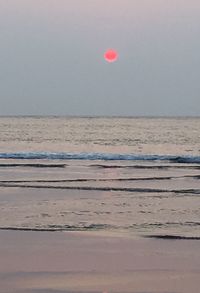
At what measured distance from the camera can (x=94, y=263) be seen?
27.6 feet

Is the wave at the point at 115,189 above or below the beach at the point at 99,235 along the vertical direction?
above

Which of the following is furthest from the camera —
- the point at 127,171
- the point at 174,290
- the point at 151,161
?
the point at 151,161

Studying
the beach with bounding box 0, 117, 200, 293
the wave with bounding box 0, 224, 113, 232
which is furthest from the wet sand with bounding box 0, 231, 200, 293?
the wave with bounding box 0, 224, 113, 232

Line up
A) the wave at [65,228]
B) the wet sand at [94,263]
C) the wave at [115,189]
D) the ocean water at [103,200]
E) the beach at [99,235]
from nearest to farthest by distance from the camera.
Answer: the wet sand at [94,263], the beach at [99,235], the wave at [65,228], the ocean water at [103,200], the wave at [115,189]

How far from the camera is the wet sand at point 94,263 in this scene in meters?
7.26

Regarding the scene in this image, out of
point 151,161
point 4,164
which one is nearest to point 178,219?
point 4,164

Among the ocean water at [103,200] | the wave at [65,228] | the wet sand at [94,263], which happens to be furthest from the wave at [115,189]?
the wet sand at [94,263]

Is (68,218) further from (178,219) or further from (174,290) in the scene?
(174,290)

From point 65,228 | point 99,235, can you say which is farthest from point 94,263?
point 65,228

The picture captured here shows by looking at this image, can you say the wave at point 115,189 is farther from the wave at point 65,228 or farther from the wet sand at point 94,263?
the wet sand at point 94,263

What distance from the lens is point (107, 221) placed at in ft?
39.3

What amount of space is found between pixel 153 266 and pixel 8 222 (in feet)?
13.6

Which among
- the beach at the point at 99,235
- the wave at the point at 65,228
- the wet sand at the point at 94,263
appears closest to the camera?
the wet sand at the point at 94,263

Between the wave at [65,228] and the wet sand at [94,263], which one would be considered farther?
the wave at [65,228]
